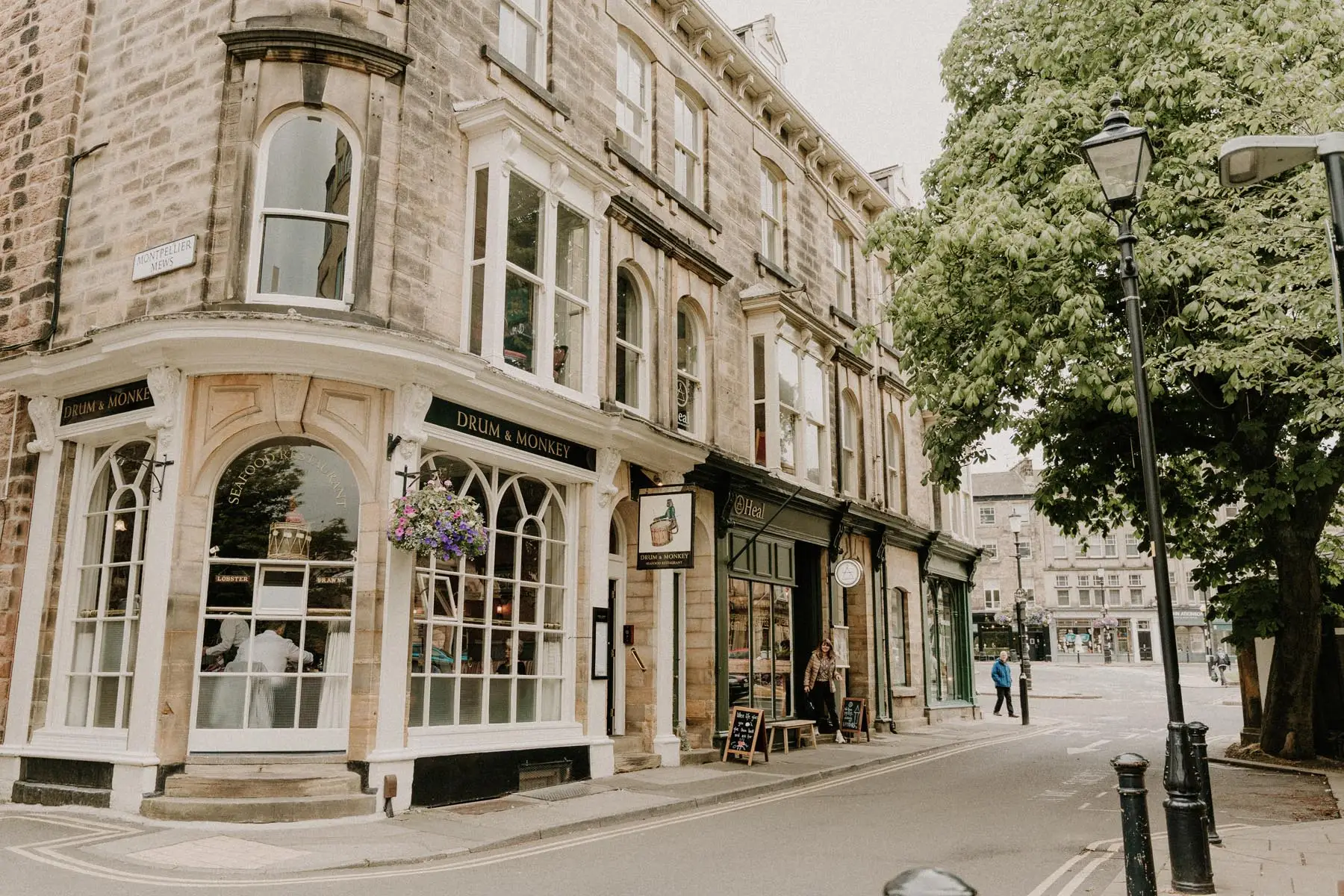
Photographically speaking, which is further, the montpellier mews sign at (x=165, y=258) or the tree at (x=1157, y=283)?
the tree at (x=1157, y=283)

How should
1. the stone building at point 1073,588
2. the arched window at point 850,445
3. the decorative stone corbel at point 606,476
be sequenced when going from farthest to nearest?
the stone building at point 1073,588 < the arched window at point 850,445 < the decorative stone corbel at point 606,476

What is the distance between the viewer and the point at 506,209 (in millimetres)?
12008

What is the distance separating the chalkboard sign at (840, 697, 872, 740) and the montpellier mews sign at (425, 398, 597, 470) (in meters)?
9.01

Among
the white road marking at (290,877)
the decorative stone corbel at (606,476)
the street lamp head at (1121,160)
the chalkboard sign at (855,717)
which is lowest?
the white road marking at (290,877)

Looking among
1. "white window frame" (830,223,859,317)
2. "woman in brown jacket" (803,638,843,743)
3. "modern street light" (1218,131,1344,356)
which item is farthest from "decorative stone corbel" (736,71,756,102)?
"modern street light" (1218,131,1344,356)

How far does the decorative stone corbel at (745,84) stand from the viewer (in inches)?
736

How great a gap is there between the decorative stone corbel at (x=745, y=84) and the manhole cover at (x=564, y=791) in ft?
42.4

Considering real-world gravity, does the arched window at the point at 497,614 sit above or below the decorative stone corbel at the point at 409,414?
below

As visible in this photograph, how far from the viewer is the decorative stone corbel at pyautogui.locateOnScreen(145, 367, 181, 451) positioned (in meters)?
9.93

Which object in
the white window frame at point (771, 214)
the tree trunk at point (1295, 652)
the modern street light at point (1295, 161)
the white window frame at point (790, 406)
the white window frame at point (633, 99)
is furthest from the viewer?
the white window frame at point (771, 214)

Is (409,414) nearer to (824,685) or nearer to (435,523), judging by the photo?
(435,523)

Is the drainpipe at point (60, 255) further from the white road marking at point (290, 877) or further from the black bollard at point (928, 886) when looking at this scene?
the black bollard at point (928, 886)

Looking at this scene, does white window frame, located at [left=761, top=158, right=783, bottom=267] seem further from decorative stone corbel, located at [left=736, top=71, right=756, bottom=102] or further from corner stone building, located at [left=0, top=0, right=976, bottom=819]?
corner stone building, located at [left=0, top=0, right=976, bottom=819]

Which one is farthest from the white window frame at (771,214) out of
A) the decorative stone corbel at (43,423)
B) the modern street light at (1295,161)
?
the modern street light at (1295,161)
